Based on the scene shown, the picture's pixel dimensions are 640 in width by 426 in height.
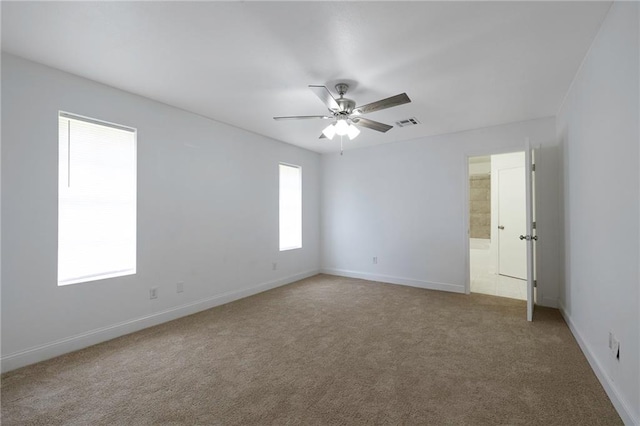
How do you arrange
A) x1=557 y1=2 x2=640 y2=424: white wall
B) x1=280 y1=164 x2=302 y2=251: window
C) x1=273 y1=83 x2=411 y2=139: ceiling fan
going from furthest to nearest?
x1=280 y1=164 x2=302 y2=251: window < x1=273 y1=83 x2=411 y2=139: ceiling fan < x1=557 y1=2 x2=640 y2=424: white wall

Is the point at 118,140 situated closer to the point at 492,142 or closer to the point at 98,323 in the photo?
the point at 98,323

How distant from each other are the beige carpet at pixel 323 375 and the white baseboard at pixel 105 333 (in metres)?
0.09

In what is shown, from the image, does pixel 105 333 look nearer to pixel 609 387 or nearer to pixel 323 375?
pixel 323 375

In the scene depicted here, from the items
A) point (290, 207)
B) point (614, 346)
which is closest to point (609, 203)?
point (614, 346)

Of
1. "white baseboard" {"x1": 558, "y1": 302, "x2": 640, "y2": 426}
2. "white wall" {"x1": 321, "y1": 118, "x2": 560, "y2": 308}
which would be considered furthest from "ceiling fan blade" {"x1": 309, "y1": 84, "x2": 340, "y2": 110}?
"white baseboard" {"x1": 558, "y1": 302, "x2": 640, "y2": 426}

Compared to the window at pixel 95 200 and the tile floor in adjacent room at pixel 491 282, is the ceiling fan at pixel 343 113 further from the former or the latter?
the tile floor in adjacent room at pixel 491 282

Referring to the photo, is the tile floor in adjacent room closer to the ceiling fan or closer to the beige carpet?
the beige carpet

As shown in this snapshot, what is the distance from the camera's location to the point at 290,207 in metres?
5.32

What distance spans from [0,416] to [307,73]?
130 inches

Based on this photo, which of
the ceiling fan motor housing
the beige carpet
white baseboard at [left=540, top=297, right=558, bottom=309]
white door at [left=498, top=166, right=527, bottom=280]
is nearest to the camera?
the beige carpet

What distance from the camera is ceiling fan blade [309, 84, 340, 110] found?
231 cm

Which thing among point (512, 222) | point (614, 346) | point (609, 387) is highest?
point (512, 222)

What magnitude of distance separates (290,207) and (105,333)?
3.27 metres

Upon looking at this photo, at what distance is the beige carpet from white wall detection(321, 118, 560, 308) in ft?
3.89
